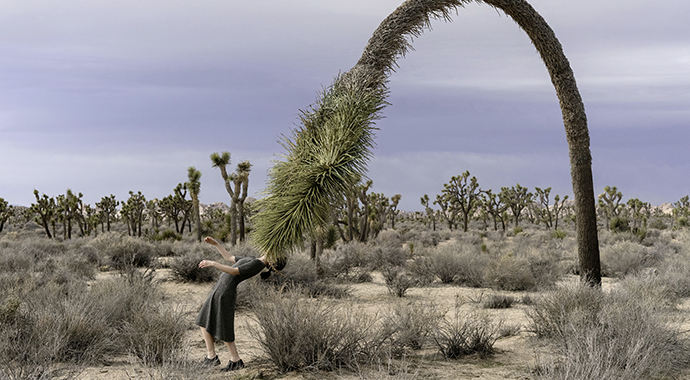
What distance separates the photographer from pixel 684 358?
6668 millimetres

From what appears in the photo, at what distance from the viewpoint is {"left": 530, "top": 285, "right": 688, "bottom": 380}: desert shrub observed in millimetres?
5364

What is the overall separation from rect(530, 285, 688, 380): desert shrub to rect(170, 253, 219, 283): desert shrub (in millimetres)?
10046

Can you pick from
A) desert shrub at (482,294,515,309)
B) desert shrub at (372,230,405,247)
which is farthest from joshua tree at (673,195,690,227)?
desert shrub at (482,294,515,309)

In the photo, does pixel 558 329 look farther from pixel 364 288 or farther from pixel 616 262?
pixel 616 262

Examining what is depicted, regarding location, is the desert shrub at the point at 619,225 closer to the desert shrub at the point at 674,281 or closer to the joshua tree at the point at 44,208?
the desert shrub at the point at 674,281

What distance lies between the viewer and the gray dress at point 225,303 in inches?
248

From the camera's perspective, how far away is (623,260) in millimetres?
17031

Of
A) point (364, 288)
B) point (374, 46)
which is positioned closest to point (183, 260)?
point (364, 288)

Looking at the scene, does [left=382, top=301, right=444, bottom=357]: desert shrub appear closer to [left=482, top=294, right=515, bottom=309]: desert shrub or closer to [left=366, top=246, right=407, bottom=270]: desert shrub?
[left=482, top=294, right=515, bottom=309]: desert shrub

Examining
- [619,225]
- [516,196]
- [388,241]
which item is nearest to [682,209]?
[516,196]

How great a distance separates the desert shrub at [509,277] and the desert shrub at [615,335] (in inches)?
252

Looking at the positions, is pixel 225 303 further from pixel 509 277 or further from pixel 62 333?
pixel 509 277

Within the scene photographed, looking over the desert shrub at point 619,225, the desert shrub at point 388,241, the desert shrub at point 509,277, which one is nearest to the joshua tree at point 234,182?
the desert shrub at point 388,241

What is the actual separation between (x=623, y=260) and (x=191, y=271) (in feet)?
46.9
